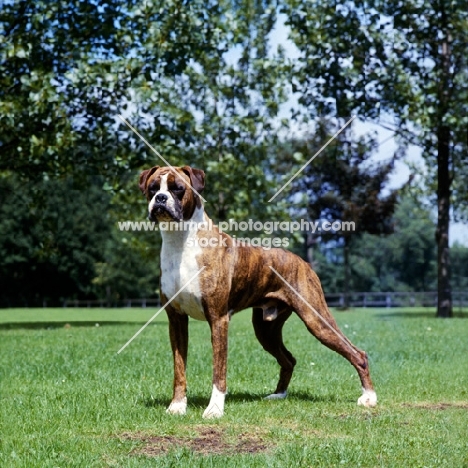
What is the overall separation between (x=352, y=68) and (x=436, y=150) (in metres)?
4.96

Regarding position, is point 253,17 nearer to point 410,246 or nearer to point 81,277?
point 410,246

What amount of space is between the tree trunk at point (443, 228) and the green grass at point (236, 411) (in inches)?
533

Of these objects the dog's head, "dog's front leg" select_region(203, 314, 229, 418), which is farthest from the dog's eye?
"dog's front leg" select_region(203, 314, 229, 418)

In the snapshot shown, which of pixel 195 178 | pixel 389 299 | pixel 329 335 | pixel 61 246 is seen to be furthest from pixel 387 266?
pixel 195 178

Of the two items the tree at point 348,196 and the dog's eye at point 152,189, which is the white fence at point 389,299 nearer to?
the tree at point 348,196

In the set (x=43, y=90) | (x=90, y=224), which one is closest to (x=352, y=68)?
(x=43, y=90)

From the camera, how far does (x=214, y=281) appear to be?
7.24 metres

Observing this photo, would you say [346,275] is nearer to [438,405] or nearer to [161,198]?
[438,405]

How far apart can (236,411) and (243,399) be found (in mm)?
940

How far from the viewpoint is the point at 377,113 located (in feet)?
86.7

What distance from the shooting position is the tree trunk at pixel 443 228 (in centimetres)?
2677

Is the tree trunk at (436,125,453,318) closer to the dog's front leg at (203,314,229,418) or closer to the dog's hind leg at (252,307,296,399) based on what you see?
the dog's hind leg at (252,307,296,399)

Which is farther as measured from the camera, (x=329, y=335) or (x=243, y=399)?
(x=243, y=399)

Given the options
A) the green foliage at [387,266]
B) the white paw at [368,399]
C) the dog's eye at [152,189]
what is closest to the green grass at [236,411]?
the white paw at [368,399]
